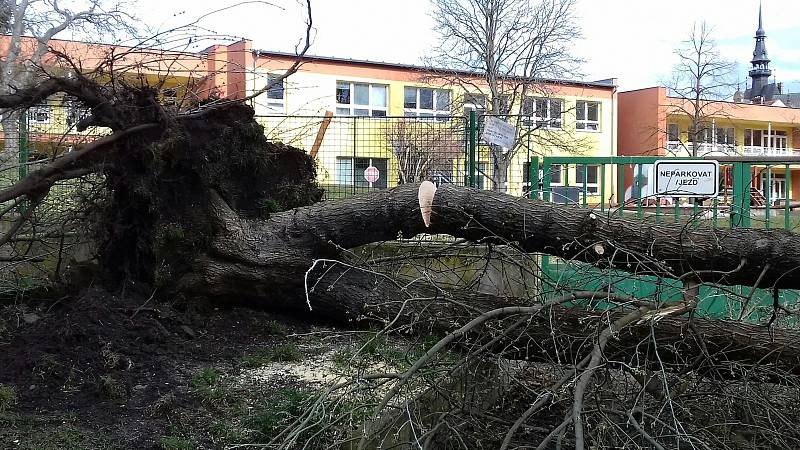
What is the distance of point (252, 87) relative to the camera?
6.44 meters

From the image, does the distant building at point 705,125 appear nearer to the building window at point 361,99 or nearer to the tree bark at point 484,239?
the building window at point 361,99

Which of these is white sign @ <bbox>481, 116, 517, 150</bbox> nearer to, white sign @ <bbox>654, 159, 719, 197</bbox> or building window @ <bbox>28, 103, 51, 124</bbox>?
white sign @ <bbox>654, 159, 719, 197</bbox>

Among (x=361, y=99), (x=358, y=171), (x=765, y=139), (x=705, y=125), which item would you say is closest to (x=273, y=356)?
(x=358, y=171)

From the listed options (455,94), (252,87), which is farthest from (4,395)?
(455,94)

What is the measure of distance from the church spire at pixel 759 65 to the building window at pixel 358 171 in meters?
69.9

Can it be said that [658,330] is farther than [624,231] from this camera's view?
No

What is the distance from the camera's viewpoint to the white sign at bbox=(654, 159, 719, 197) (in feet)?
20.0

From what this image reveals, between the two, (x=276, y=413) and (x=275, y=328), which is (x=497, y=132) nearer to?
(x=275, y=328)

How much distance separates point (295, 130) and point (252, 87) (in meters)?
2.92

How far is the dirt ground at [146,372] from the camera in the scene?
3.93 metres

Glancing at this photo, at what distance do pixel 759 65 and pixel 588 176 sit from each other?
228ft

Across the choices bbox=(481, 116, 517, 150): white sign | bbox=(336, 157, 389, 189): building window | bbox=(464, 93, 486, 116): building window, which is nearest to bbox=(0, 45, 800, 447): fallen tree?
bbox=(336, 157, 389, 189): building window

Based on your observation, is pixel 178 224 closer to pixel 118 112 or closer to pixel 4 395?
pixel 118 112

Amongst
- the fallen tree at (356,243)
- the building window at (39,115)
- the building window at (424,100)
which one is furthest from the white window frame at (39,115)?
the building window at (424,100)
